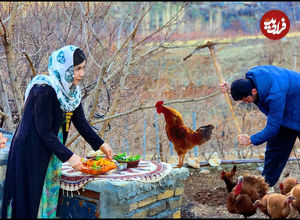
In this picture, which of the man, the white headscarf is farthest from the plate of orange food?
the man

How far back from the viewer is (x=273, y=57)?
67.6 feet

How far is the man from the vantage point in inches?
161

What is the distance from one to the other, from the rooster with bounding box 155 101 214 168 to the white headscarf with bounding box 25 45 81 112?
1.33m

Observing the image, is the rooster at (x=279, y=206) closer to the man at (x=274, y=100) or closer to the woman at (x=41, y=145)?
the man at (x=274, y=100)

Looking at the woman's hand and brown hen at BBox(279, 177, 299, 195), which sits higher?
the woman's hand

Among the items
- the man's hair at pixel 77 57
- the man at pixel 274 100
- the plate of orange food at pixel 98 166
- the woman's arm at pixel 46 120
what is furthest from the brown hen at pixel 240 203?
the man's hair at pixel 77 57

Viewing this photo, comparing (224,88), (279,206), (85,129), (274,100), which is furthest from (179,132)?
(279,206)

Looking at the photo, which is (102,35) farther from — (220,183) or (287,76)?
(287,76)

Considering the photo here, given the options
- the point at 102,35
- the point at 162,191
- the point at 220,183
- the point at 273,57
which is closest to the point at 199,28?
the point at 273,57

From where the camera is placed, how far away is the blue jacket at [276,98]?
410 cm

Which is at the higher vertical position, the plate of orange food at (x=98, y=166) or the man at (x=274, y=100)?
the man at (x=274, y=100)

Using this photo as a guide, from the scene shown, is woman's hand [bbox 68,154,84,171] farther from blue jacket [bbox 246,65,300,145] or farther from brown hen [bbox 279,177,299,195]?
brown hen [bbox 279,177,299,195]

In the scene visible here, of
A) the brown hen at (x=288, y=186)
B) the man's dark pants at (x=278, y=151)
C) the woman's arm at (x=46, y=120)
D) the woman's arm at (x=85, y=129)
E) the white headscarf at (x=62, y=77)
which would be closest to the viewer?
the woman's arm at (x=46, y=120)

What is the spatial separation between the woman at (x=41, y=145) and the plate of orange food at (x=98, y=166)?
180 millimetres
